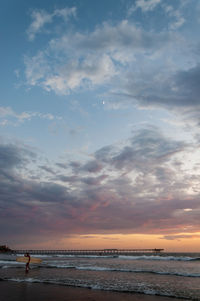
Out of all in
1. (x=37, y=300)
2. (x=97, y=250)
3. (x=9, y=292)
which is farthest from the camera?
(x=97, y=250)

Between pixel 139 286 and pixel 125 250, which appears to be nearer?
pixel 139 286

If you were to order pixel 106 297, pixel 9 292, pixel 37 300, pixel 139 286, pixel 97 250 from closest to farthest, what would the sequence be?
pixel 37 300, pixel 106 297, pixel 9 292, pixel 139 286, pixel 97 250

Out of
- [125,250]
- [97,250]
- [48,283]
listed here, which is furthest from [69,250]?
[48,283]

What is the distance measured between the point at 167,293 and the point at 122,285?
4.22m

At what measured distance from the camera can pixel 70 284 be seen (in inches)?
724

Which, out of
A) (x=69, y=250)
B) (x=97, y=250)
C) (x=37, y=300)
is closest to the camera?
(x=37, y=300)

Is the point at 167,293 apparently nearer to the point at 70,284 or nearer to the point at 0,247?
the point at 70,284

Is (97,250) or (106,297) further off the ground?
(106,297)

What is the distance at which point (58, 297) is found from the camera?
13750 mm

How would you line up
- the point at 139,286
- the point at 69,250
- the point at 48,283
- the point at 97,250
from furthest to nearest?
1. the point at 69,250
2. the point at 97,250
3. the point at 48,283
4. the point at 139,286

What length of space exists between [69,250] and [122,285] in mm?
138468

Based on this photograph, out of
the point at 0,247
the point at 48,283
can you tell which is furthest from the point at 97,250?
the point at 48,283

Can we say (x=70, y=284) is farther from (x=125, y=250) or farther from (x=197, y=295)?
(x=125, y=250)

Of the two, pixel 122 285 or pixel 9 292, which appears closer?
pixel 9 292
